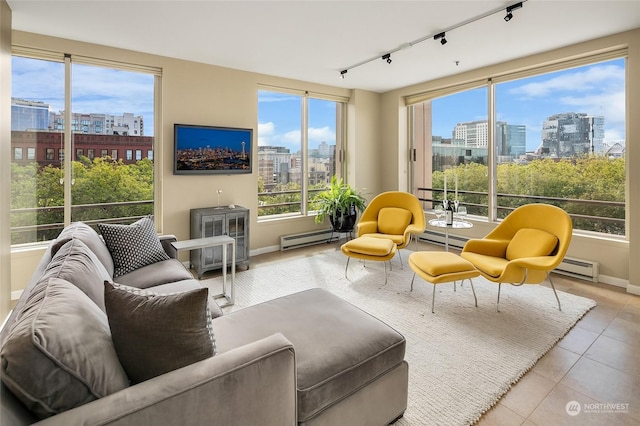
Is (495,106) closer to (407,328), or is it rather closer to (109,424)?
(407,328)

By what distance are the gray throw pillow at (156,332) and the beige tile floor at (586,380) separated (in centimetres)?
156

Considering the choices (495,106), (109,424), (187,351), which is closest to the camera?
(109,424)

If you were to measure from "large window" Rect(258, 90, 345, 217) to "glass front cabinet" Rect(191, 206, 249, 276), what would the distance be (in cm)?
88

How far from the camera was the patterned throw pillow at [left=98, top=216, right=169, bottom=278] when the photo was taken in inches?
105

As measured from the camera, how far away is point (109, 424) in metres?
0.91

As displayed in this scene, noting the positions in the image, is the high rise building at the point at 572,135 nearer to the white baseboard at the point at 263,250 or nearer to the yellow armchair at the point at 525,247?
the yellow armchair at the point at 525,247

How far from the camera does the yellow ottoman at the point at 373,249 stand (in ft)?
12.4

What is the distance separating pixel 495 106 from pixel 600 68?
3.86 feet

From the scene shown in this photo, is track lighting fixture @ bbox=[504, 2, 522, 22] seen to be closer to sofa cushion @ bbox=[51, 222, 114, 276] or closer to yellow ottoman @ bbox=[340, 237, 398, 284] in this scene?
yellow ottoman @ bbox=[340, 237, 398, 284]

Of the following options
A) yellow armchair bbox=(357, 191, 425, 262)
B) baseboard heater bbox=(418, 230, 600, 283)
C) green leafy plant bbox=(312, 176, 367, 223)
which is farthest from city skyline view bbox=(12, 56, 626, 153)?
yellow armchair bbox=(357, 191, 425, 262)

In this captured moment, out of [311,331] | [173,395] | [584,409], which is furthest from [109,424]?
[584,409]

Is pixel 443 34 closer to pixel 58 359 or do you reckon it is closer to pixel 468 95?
pixel 468 95

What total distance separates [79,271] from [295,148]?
4.27m

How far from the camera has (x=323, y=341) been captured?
5.39 ft
